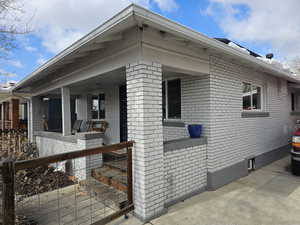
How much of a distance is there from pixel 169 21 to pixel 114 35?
90 centimetres

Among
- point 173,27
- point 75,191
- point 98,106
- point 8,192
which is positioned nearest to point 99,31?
point 173,27

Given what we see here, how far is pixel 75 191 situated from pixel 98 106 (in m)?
4.71

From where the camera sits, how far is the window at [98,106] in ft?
24.4

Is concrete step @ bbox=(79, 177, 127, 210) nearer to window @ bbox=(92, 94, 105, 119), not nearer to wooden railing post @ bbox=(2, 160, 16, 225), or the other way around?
wooden railing post @ bbox=(2, 160, 16, 225)

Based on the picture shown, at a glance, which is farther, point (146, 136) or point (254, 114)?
point (254, 114)

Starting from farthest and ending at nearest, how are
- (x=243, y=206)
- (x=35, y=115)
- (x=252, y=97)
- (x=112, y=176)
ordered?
(x=35, y=115) < (x=252, y=97) < (x=112, y=176) < (x=243, y=206)

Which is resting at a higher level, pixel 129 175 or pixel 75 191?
pixel 129 175

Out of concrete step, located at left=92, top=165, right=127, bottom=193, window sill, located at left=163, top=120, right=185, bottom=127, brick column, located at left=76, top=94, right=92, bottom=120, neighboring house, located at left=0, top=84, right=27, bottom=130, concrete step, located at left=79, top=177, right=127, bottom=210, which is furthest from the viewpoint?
neighboring house, located at left=0, top=84, right=27, bottom=130

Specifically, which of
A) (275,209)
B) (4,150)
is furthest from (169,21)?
(4,150)

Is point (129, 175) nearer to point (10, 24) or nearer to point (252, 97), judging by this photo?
point (252, 97)

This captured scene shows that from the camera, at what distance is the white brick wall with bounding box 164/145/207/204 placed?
10.0 feet

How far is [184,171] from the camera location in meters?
3.32

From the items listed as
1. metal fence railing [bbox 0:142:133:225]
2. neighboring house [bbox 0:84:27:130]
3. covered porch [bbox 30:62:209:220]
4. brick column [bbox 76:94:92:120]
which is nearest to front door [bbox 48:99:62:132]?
neighboring house [bbox 0:84:27:130]

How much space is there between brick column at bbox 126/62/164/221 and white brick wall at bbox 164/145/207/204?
0.25 m
